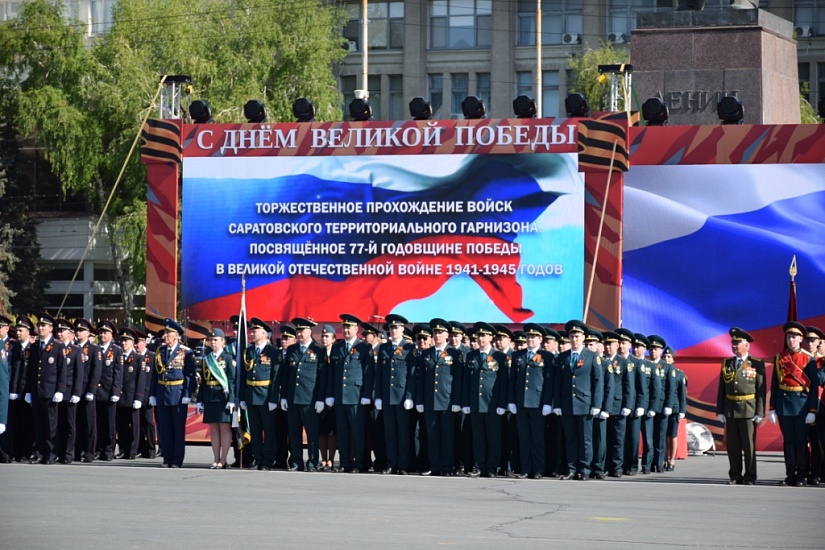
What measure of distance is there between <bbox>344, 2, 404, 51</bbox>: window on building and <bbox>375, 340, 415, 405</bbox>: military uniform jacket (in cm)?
3623

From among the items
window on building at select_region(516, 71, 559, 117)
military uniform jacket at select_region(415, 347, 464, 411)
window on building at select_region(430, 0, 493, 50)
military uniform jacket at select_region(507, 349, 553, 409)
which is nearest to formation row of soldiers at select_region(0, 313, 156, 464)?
military uniform jacket at select_region(415, 347, 464, 411)

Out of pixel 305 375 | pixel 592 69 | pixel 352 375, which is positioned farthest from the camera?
pixel 592 69

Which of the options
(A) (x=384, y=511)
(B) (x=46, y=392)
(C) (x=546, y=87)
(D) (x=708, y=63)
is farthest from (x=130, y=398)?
(C) (x=546, y=87)

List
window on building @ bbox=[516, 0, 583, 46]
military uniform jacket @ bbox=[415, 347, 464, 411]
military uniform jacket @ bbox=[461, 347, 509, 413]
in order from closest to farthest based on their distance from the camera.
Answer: military uniform jacket @ bbox=[461, 347, 509, 413] < military uniform jacket @ bbox=[415, 347, 464, 411] < window on building @ bbox=[516, 0, 583, 46]

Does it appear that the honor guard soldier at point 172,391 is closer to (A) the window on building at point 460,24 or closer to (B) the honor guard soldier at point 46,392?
(B) the honor guard soldier at point 46,392

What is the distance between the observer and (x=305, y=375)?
16672 millimetres

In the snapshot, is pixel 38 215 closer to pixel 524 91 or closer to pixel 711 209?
pixel 524 91

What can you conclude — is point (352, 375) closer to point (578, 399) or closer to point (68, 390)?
point (578, 399)

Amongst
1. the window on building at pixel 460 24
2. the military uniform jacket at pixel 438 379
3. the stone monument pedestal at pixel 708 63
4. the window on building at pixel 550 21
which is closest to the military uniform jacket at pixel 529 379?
the military uniform jacket at pixel 438 379

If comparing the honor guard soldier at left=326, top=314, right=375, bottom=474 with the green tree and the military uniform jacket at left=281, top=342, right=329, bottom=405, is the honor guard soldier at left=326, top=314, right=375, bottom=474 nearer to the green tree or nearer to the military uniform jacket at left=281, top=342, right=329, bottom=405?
the military uniform jacket at left=281, top=342, right=329, bottom=405

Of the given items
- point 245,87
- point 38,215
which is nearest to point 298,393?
point 245,87

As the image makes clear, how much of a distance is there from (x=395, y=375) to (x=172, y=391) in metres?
2.38

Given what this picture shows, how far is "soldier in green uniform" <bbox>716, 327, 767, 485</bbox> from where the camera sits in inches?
606

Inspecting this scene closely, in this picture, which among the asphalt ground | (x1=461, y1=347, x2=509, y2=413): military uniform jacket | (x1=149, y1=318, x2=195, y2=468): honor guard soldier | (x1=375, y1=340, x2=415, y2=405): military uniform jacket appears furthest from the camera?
(x1=149, y1=318, x2=195, y2=468): honor guard soldier
